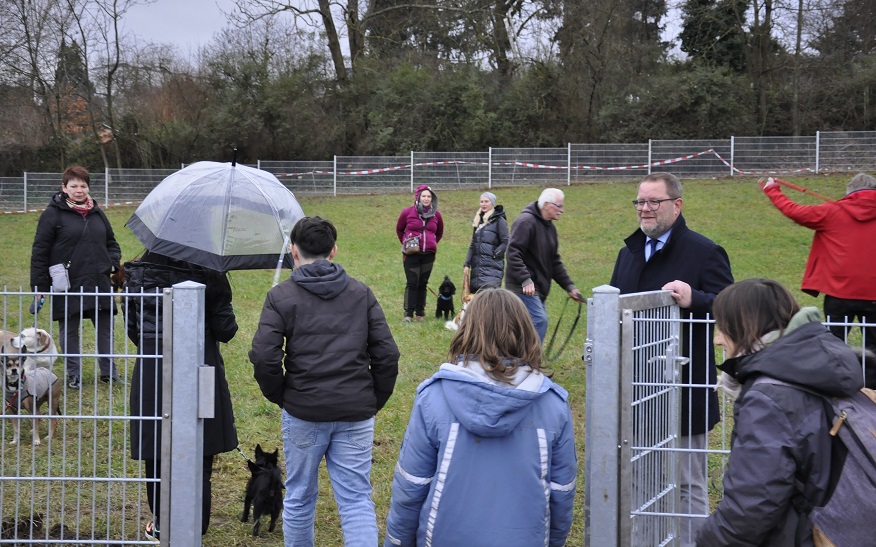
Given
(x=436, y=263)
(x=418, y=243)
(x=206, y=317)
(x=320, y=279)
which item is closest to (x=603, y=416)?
(x=320, y=279)

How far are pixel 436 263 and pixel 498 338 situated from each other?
12.2m

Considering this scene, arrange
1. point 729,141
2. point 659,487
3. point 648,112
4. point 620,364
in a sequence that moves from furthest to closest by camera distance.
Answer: point 648,112
point 729,141
point 659,487
point 620,364

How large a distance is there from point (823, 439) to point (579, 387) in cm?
552

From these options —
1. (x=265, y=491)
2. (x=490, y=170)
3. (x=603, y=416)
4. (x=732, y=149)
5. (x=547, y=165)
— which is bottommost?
(x=265, y=491)

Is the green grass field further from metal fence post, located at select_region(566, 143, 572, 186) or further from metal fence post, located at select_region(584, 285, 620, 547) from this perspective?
metal fence post, located at select_region(584, 285, 620, 547)

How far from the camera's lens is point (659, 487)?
3.53 metres

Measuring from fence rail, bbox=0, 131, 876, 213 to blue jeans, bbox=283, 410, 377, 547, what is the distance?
20.3 metres

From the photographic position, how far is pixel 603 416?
3254 mm

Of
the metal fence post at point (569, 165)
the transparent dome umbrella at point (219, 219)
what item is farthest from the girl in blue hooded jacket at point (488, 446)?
the metal fence post at point (569, 165)

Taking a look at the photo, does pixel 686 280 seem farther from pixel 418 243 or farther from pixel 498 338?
pixel 418 243

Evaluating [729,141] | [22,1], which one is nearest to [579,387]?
[729,141]

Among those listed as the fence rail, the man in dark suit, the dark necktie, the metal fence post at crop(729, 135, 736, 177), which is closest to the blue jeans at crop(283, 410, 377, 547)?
the man in dark suit

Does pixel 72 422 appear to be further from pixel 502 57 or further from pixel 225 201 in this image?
pixel 502 57

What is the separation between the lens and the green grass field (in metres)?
5.56
